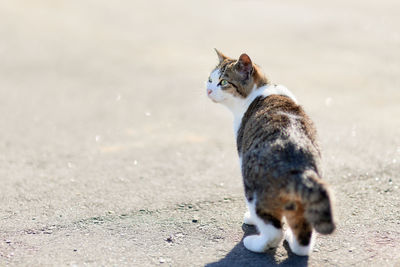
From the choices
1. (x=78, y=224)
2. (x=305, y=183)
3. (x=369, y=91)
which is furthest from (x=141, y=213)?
(x=369, y=91)

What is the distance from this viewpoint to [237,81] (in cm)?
399

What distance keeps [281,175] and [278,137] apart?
31cm

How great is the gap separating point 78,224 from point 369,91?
405 centimetres

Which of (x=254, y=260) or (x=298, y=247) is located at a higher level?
(x=298, y=247)

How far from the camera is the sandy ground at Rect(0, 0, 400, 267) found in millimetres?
3668

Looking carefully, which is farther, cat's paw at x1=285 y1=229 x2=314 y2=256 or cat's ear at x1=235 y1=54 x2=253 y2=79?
cat's ear at x1=235 y1=54 x2=253 y2=79

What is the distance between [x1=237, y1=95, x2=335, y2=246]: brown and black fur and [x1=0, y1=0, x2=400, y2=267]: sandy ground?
16.5 inches

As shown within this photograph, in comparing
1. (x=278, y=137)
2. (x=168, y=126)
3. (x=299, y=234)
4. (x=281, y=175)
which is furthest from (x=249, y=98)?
(x=168, y=126)

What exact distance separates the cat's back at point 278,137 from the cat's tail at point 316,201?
13 cm

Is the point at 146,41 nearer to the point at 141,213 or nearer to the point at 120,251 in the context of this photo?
the point at 141,213

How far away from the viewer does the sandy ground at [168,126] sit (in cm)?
367

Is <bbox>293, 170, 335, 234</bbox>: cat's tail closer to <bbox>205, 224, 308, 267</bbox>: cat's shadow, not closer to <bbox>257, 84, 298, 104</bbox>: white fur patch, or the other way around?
<bbox>205, 224, 308, 267</bbox>: cat's shadow

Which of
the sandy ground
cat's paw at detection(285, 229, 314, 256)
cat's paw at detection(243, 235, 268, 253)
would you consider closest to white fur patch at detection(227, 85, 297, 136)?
the sandy ground

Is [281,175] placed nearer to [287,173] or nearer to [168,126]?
[287,173]
